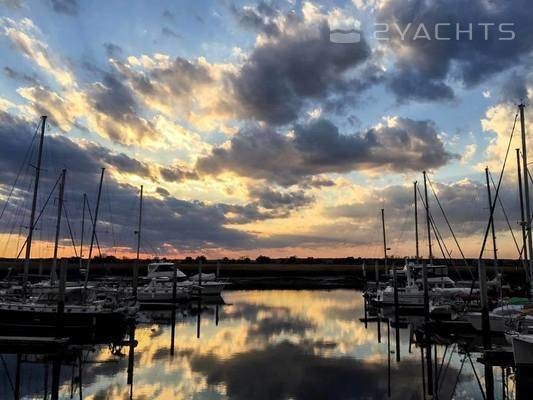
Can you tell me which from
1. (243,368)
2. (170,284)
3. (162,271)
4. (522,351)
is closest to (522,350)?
(522,351)

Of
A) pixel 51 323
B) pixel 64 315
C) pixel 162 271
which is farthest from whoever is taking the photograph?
pixel 162 271

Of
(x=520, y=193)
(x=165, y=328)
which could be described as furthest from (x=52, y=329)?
(x=520, y=193)

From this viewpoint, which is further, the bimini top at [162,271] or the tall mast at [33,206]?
the bimini top at [162,271]

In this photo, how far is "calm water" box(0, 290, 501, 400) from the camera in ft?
66.3

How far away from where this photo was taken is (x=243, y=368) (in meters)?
24.7

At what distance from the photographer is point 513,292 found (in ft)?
166

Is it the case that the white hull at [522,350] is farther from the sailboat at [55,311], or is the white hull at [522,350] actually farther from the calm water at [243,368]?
the sailboat at [55,311]

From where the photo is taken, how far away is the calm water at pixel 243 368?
20203 mm

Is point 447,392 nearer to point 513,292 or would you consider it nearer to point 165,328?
point 165,328

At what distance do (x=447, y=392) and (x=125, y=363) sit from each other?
15578 millimetres

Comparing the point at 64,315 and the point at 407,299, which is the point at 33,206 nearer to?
the point at 64,315

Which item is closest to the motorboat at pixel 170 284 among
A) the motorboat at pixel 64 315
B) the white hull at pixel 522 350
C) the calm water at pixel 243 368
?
the calm water at pixel 243 368

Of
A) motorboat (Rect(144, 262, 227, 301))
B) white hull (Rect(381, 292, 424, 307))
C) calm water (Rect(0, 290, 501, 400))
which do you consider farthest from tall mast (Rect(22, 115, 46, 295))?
white hull (Rect(381, 292, 424, 307))

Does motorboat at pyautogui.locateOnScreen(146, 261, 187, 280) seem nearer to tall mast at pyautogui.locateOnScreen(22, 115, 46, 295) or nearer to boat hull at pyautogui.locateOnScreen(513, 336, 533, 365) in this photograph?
tall mast at pyautogui.locateOnScreen(22, 115, 46, 295)
